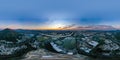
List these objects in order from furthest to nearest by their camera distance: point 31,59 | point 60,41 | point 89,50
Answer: point 60,41 → point 89,50 → point 31,59

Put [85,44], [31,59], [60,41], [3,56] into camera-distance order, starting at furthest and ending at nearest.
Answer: [60,41]
[85,44]
[3,56]
[31,59]

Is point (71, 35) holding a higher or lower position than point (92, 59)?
higher

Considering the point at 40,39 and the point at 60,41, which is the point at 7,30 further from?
the point at 60,41

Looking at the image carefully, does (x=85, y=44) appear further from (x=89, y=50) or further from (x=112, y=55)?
(x=112, y=55)

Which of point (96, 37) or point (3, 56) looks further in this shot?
point (96, 37)

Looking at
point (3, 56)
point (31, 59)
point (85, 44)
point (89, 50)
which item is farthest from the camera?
point (85, 44)

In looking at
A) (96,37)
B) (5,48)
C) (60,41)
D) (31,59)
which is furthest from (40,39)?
(31,59)

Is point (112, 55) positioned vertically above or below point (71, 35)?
below

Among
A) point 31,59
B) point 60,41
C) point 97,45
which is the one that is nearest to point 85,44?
point 97,45

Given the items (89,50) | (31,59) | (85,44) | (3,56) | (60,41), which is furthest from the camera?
(60,41)
